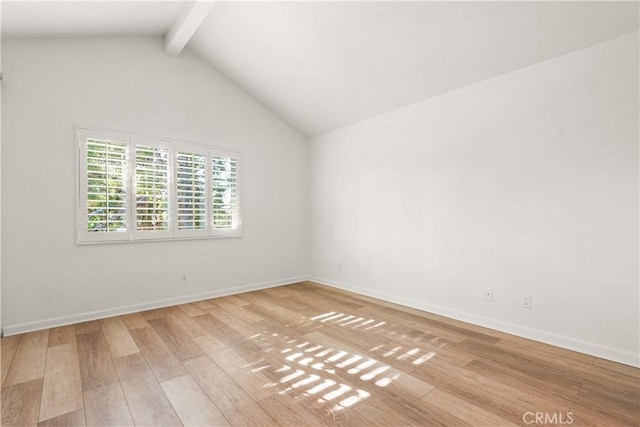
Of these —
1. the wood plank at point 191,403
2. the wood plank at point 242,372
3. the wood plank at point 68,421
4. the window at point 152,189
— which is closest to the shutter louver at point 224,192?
the window at point 152,189

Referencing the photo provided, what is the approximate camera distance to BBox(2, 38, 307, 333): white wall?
286cm

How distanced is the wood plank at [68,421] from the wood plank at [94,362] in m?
0.26

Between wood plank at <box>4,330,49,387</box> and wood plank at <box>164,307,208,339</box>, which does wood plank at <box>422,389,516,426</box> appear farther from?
wood plank at <box>4,330,49,387</box>

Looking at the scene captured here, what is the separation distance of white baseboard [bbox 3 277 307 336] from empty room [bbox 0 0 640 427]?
16 millimetres

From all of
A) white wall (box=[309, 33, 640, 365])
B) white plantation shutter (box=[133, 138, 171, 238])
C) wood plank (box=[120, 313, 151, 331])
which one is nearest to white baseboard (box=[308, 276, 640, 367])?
white wall (box=[309, 33, 640, 365])

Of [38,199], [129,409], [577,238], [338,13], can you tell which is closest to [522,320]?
[577,238]

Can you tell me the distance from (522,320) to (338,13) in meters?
3.23

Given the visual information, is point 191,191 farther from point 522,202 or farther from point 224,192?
point 522,202

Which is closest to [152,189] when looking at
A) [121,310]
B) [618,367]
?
[121,310]

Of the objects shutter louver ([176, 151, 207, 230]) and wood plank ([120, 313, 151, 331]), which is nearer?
wood plank ([120, 313, 151, 331])

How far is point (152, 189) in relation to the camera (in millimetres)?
3572

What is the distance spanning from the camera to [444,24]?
260 centimetres

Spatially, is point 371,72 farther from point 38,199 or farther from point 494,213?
point 38,199

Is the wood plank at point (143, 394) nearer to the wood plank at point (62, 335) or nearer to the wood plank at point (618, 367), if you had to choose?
the wood plank at point (62, 335)
